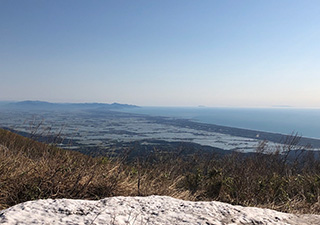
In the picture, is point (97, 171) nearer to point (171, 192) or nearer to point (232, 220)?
point (171, 192)

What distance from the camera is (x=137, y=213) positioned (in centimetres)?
194

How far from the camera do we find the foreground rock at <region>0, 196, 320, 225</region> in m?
1.69

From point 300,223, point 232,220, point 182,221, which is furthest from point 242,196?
point 182,221

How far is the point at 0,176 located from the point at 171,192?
2.63 m

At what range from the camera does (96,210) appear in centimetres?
191

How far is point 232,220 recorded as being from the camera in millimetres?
1950

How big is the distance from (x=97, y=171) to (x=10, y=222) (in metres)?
2.44

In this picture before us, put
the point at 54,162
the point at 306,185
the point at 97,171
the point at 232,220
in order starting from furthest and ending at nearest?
the point at 306,185 < the point at 97,171 < the point at 54,162 < the point at 232,220

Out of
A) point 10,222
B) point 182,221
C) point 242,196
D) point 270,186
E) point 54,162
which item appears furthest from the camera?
point 270,186

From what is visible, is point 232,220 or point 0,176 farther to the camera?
point 0,176

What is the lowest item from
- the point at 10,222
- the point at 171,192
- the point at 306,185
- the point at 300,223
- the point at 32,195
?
the point at 306,185

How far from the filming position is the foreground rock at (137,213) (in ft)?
5.54

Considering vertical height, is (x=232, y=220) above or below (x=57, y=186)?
above

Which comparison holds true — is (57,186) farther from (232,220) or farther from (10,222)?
(232,220)
